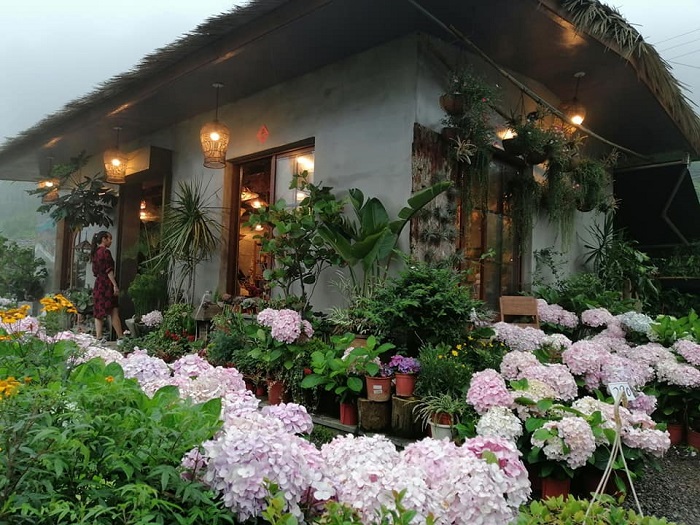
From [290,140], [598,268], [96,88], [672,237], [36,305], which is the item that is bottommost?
[36,305]

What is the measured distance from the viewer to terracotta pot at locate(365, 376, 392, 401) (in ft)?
10.0

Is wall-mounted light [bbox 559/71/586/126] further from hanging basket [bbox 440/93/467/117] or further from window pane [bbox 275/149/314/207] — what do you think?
window pane [bbox 275/149/314/207]

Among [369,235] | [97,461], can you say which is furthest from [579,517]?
[369,235]

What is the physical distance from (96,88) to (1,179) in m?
7.04

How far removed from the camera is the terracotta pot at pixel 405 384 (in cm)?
302

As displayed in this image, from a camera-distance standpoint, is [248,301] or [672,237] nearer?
[248,301]

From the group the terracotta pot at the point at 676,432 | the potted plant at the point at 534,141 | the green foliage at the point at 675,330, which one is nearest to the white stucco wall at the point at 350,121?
the potted plant at the point at 534,141

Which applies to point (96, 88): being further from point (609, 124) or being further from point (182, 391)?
point (609, 124)

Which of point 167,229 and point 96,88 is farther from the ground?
point 96,88

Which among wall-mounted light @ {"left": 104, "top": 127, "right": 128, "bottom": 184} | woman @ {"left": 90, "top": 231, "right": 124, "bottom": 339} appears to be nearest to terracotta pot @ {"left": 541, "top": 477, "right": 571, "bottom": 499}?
woman @ {"left": 90, "top": 231, "right": 124, "bottom": 339}

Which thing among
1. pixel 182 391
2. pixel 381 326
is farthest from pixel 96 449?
pixel 381 326

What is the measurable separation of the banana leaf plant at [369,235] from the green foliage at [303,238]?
14 cm

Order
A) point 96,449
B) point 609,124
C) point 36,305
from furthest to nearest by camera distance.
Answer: point 36,305
point 609,124
point 96,449

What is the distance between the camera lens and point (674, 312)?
22.1 ft
